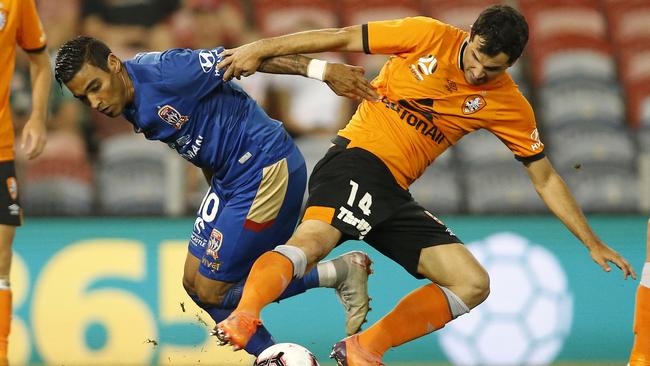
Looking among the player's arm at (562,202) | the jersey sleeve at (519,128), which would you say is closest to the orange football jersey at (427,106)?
the jersey sleeve at (519,128)

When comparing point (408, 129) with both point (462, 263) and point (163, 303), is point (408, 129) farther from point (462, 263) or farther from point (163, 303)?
point (163, 303)

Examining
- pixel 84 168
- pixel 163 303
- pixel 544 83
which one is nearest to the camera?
pixel 163 303

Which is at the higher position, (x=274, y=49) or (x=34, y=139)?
(x=274, y=49)

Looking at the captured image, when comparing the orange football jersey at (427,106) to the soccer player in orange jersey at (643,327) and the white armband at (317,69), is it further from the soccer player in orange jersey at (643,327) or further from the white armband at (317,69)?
the soccer player in orange jersey at (643,327)

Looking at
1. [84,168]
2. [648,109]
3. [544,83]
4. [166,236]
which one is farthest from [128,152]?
[648,109]

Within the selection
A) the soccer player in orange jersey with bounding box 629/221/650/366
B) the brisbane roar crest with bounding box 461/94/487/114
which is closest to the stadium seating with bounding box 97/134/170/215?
the brisbane roar crest with bounding box 461/94/487/114

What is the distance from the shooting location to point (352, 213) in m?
4.95

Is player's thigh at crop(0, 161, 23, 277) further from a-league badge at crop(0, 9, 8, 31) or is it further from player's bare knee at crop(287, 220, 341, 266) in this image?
player's bare knee at crop(287, 220, 341, 266)

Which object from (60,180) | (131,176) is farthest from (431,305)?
(60,180)

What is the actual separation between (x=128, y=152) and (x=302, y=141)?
124 centimetres

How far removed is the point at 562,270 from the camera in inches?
289

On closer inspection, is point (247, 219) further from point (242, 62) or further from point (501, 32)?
point (501, 32)

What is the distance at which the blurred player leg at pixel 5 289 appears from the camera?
5.08m

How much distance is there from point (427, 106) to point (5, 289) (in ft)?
7.07
